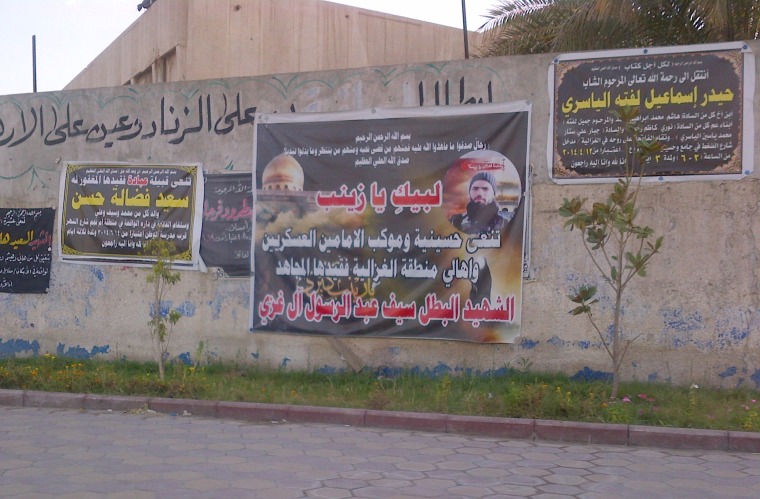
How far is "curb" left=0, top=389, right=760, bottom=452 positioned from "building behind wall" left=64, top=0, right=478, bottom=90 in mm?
8627

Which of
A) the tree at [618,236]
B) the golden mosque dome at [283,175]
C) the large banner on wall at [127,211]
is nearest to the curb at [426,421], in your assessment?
the tree at [618,236]

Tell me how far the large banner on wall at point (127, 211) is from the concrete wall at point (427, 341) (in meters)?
0.16

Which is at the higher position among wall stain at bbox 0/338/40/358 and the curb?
wall stain at bbox 0/338/40/358

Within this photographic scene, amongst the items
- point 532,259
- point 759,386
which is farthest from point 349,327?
point 759,386

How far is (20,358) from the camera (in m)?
10.0

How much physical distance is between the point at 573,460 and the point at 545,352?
2311 millimetres

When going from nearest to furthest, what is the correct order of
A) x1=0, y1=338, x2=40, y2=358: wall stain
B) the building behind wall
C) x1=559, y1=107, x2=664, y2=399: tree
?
x1=559, y1=107, x2=664, y2=399: tree → x1=0, y1=338, x2=40, y2=358: wall stain → the building behind wall

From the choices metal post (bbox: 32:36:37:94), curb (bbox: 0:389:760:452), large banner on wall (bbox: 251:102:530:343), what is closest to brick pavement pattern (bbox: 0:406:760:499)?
curb (bbox: 0:389:760:452)

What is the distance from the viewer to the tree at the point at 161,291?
847cm

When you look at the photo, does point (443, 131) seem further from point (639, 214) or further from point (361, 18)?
point (361, 18)

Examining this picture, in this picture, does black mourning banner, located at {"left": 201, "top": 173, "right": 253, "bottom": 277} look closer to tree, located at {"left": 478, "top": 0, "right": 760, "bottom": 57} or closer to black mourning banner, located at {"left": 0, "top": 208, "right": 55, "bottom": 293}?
black mourning banner, located at {"left": 0, "top": 208, "right": 55, "bottom": 293}

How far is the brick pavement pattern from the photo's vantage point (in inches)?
203

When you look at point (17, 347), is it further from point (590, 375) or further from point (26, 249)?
point (590, 375)

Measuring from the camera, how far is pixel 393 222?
8.82 meters
